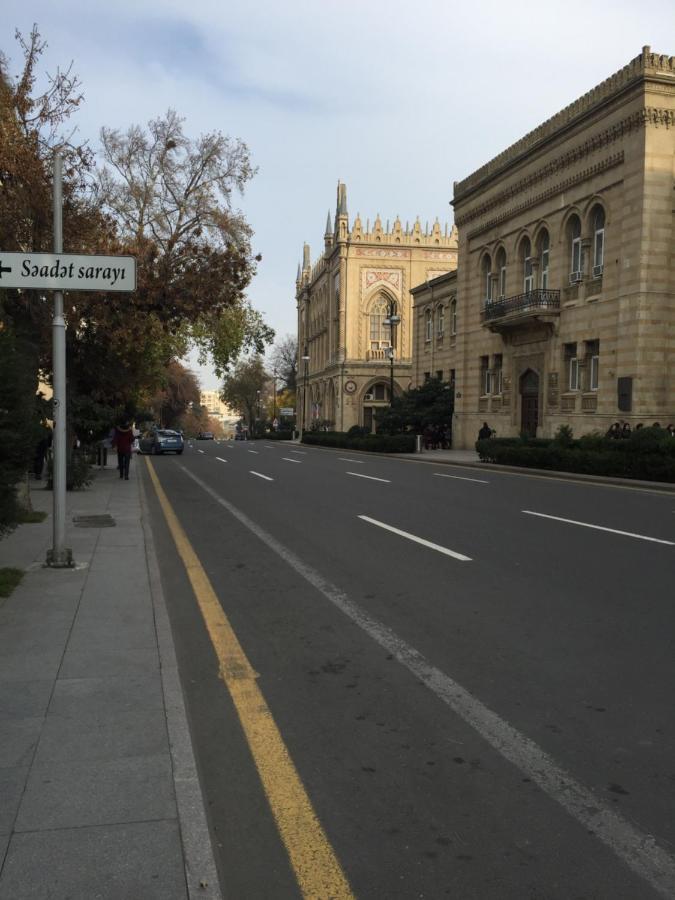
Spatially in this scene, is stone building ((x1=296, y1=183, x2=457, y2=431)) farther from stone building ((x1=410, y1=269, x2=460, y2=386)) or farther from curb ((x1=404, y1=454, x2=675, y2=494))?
curb ((x1=404, y1=454, x2=675, y2=494))

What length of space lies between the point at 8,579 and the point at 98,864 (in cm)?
486

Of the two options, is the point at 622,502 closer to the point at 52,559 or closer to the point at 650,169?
A: the point at 52,559

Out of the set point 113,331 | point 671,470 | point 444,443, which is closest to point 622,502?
point 671,470

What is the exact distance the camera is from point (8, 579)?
7137 mm

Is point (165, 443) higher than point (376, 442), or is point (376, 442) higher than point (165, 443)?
point (376, 442)

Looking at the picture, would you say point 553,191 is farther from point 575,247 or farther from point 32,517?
point 32,517

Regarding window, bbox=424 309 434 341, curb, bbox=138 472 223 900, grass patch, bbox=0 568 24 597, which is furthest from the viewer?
window, bbox=424 309 434 341

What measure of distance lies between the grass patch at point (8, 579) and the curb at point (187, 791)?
6.04ft

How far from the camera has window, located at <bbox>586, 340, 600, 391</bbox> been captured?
3061 centimetres

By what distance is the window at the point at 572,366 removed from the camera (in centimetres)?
3189

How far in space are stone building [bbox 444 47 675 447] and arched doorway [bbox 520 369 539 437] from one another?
6 cm

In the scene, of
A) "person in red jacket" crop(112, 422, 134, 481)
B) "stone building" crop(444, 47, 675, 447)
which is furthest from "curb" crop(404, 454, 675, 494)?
"person in red jacket" crop(112, 422, 134, 481)

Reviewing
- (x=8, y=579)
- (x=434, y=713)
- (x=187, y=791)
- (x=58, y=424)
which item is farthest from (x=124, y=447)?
(x=187, y=791)

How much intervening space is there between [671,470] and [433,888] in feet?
59.0
